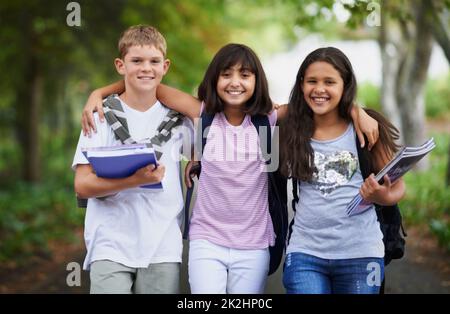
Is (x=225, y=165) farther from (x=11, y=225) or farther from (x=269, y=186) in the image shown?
(x=11, y=225)

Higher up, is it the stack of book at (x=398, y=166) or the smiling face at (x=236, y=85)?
the smiling face at (x=236, y=85)

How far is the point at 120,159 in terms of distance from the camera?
332cm

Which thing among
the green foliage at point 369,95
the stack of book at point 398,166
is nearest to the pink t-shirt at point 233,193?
the stack of book at point 398,166

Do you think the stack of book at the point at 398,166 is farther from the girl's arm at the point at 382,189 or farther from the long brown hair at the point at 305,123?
the long brown hair at the point at 305,123

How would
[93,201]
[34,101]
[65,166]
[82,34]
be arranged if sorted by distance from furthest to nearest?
[65,166] → [34,101] → [82,34] → [93,201]

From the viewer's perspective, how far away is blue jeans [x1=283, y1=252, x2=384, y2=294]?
3592 millimetres

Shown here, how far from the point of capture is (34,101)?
1476 centimetres

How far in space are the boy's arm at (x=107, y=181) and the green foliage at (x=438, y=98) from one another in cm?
1766

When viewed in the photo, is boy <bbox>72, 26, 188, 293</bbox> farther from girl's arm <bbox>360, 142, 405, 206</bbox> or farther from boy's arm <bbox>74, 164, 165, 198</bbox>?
girl's arm <bbox>360, 142, 405, 206</bbox>

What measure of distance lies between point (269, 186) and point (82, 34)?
33.6ft

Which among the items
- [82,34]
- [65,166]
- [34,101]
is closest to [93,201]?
[82,34]

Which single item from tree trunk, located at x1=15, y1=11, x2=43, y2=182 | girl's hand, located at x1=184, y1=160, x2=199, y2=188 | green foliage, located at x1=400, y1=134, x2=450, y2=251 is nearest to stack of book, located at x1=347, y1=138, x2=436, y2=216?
girl's hand, located at x1=184, y1=160, x2=199, y2=188

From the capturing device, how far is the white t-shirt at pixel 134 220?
Answer: 364 cm

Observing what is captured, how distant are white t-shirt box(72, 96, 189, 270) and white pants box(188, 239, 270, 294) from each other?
0.13 meters
